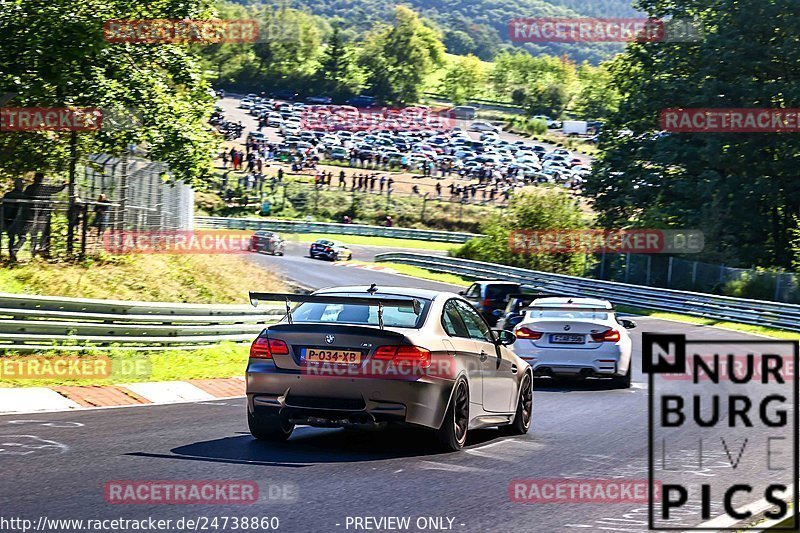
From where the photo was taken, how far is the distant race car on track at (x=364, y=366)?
32.3ft

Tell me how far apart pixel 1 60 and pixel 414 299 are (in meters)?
14.8

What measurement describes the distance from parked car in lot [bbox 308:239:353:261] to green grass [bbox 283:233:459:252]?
963 cm

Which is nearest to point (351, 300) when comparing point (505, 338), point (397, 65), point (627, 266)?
point (505, 338)

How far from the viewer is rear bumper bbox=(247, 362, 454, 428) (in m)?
9.84

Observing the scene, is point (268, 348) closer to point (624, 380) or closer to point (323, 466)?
point (323, 466)

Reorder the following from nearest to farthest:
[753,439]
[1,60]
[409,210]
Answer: [753,439]
[1,60]
[409,210]

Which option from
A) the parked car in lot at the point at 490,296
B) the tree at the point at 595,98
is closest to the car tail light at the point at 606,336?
the parked car in lot at the point at 490,296

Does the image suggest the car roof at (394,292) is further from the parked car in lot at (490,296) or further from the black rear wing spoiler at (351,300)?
the parked car in lot at (490,296)

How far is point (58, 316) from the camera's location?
15.8m

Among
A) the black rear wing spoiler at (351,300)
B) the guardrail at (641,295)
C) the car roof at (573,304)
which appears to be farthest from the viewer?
the guardrail at (641,295)

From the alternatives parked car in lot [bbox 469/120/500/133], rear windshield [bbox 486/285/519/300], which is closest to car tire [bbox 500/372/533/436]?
rear windshield [bbox 486/285/519/300]

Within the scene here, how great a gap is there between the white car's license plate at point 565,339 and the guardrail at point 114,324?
582 cm

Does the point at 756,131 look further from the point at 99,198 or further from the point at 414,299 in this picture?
the point at 414,299

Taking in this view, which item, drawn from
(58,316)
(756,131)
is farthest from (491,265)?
(58,316)
